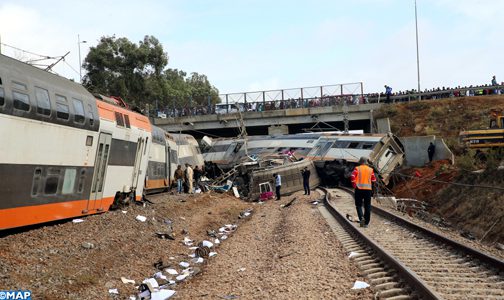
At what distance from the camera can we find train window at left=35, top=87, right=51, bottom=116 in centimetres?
1044

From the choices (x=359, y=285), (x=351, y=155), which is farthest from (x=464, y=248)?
(x=351, y=155)

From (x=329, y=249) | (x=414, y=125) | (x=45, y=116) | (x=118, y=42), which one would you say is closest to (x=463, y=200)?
(x=329, y=249)

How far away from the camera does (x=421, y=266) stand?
338 inches

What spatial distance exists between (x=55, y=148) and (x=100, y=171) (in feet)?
8.35

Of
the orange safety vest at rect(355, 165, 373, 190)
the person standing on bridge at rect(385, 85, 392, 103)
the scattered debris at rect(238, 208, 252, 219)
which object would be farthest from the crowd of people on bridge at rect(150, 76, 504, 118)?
the orange safety vest at rect(355, 165, 373, 190)

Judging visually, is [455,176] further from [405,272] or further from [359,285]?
[359,285]

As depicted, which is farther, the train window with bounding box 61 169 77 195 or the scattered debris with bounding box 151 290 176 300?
the train window with bounding box 61 169 77 195

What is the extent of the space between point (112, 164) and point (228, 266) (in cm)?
581

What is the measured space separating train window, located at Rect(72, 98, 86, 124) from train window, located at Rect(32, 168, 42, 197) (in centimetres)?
192

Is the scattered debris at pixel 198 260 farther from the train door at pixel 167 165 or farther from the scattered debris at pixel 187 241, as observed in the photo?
the train door at pixel 167 165

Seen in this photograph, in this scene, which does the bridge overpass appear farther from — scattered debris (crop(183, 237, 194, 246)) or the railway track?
the railway track

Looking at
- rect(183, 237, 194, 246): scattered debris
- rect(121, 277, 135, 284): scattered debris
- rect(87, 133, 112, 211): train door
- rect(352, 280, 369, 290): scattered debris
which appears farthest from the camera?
rect(183, 237, 194, 246): scattered debris

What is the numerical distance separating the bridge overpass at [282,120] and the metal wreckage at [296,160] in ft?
16.2

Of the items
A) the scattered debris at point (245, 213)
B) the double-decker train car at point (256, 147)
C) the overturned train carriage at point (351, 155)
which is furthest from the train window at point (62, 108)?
the double-decker train car at point (256, 147)
